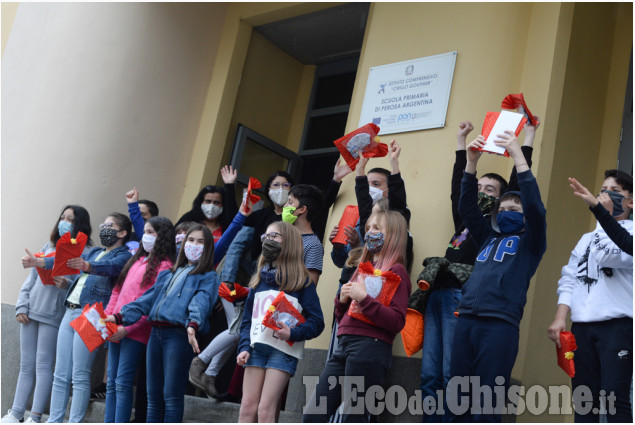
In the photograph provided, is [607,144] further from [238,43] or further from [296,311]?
[238,43]

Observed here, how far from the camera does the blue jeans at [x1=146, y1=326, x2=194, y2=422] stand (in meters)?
5.20

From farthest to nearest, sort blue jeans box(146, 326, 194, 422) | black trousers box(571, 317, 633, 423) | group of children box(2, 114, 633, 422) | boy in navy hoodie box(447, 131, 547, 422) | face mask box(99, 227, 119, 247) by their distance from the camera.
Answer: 1. face mask box(99, 227, 119, 247)
2. blue jeans box(146, 326, 194, 422)
3. group of children box(2, 114, 633, 422)
4. boy in navy hoodie box(447, 131, 547, 422)
5. black trousers box(571, 317, 633, 423)

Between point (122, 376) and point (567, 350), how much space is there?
10.8ft

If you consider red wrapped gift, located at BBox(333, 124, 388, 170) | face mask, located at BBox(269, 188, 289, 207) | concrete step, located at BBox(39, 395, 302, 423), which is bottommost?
concrete step, located at BBox(39, 395, 302, 423)

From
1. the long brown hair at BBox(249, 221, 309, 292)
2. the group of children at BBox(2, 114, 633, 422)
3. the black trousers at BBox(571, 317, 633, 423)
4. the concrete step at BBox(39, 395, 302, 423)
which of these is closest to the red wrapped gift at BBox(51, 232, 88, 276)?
the group of children at BBox(2, 114, 633, 422)

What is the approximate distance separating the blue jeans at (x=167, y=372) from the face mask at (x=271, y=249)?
102cm

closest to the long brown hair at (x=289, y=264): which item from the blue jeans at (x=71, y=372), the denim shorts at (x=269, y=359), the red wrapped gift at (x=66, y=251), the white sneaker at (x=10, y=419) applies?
the denim shorts at (x=269, y=359)

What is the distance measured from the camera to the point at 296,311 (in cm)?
461

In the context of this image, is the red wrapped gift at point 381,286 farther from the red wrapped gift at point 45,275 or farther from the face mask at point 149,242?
the red wrapped gift at point 45,275

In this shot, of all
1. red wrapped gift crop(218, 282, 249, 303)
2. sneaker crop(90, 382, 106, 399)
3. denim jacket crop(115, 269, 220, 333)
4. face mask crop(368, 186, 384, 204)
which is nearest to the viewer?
denim jacket crop(115, 269, 220, 333)

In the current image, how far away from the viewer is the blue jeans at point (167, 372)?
205 inches

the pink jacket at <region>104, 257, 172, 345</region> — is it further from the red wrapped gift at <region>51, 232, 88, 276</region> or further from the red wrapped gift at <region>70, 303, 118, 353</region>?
the red wrapped gift at <region>51, 232, 88, 276</region>

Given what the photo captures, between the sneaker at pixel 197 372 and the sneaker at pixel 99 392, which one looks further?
the sneaker at pixel 99 392

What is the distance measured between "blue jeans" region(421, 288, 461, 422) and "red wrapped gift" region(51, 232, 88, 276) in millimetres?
3108
